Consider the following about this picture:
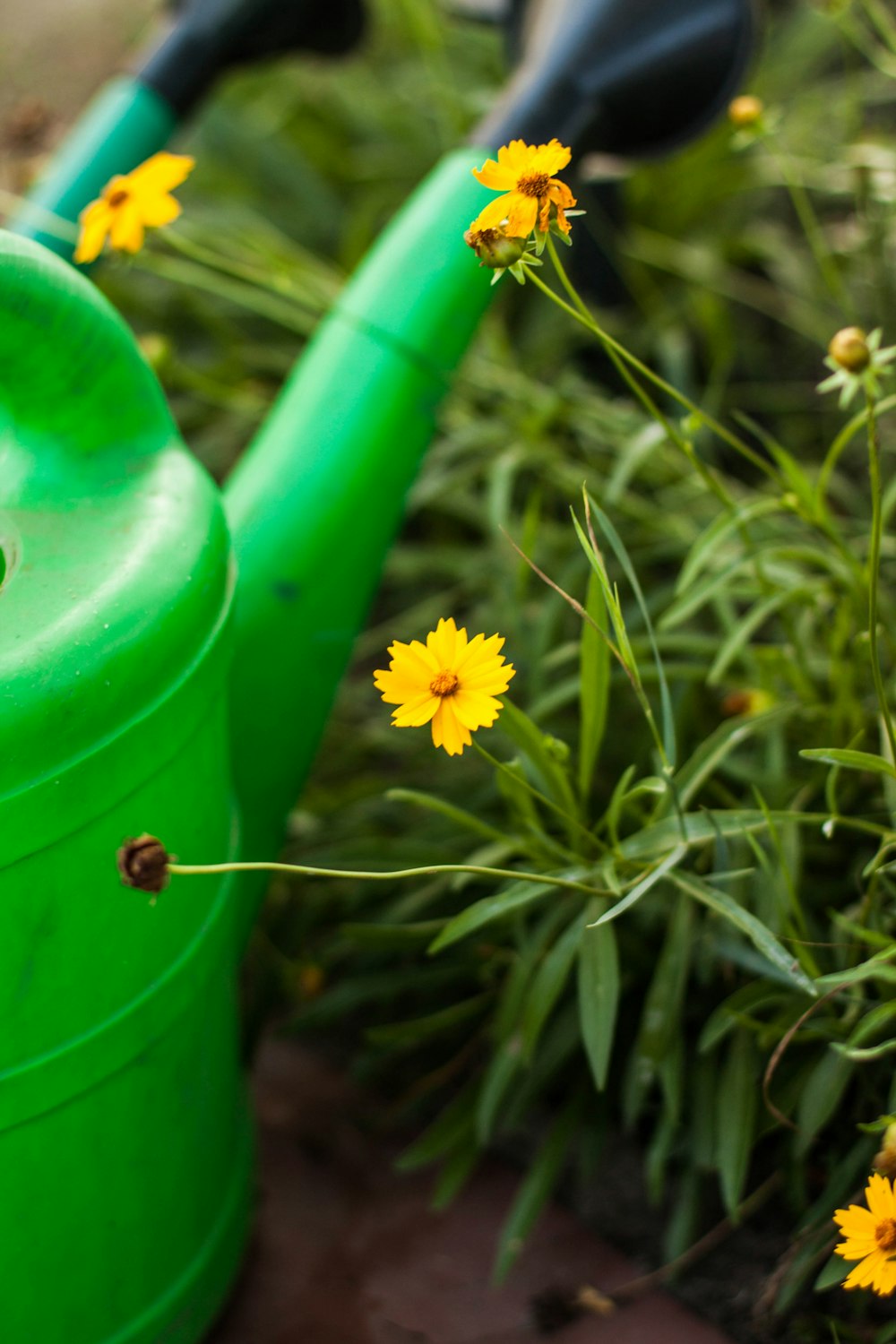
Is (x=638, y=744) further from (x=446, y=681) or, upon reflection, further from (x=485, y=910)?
(x=446, y=681)

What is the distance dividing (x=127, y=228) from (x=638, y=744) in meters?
0.50

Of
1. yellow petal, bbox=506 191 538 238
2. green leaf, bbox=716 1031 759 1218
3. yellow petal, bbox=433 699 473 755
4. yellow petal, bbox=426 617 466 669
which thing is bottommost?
green leaf, bbox=716 1031 759 1218

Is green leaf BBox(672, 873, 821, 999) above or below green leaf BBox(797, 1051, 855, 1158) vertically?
above

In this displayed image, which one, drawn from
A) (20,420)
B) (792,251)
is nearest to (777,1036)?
(20,420)

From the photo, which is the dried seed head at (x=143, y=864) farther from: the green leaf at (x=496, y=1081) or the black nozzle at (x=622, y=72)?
the black nozzle at (x=622, y=72)

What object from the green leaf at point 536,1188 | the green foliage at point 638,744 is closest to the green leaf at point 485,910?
the green foliage at point 638,744

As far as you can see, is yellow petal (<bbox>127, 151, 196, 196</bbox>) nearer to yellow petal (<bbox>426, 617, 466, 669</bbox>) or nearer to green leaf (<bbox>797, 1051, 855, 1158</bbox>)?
yellow petal (<bbox>426, 617, 466, 669</bbox>)

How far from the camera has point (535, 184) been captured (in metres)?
0.56

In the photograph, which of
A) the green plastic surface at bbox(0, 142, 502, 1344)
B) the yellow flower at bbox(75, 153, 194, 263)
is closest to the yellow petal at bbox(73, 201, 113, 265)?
the yellow flower at bbox(75, 153, 194, 263)

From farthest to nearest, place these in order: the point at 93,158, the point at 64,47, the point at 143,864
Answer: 1. the point at 64,47
2. the point at 93,158
3. the point at 143,864

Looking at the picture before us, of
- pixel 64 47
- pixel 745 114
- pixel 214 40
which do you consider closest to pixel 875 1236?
pixel 745 114

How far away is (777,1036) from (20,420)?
1.79 feet

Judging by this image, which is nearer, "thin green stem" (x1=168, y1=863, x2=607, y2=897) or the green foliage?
"thin green stem" (x1=168, y1=863, x2=607, y2=897)

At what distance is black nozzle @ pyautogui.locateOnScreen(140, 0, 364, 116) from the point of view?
1.17 m
